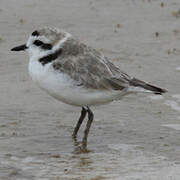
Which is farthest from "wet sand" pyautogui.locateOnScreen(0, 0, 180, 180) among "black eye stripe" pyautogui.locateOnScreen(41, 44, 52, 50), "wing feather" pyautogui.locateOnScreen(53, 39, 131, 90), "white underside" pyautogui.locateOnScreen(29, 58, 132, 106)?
"black eye stripe" pyautogui.locateOnScreen(41, 44, 52, 50)

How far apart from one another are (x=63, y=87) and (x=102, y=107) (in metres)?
1.81

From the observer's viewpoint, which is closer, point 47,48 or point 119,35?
point 47,48

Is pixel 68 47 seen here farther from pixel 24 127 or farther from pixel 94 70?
pixel 24 127

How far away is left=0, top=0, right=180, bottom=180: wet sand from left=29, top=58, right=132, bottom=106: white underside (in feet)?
2.22

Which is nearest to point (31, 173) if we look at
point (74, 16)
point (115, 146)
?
point (115, 146)

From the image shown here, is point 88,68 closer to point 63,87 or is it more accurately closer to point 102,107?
point 63,87

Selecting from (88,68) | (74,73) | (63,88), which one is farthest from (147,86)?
(63,88)

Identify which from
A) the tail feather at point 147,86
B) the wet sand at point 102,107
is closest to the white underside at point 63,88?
the tail feather at point 147,86

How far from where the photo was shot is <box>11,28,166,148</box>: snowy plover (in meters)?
7.23

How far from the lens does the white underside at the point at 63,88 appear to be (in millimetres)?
7195

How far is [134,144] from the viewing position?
7648mm

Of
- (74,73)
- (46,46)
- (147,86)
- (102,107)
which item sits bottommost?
(102,107)

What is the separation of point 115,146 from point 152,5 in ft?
20.9

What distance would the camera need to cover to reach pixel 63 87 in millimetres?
7199
